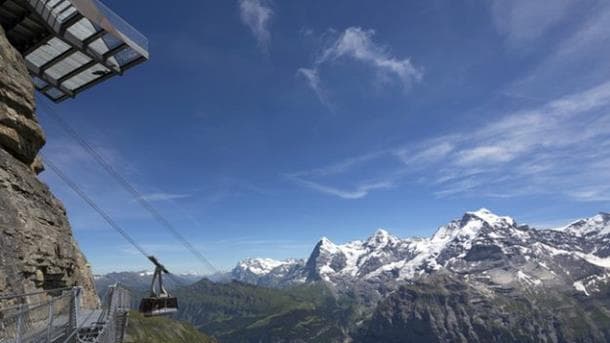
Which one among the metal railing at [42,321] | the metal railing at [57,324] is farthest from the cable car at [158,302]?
the metal railing at [42,321]

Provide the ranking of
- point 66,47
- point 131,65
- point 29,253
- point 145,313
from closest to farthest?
point 29,253 → point 66,47 → point 131,65 → point 145,313

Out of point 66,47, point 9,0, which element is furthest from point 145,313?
point 9,0

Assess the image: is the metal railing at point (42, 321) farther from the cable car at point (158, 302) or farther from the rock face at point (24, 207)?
the cable car at point (158, 302)

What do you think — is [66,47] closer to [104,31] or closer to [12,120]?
[104,31]

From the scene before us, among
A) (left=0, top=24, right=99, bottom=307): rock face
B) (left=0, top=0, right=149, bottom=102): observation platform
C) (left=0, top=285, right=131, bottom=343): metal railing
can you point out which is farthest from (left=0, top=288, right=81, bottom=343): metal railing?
(left=0, top=0, right=149, bottom=102): observation platform

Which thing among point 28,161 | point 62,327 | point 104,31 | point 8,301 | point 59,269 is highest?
point 104,31

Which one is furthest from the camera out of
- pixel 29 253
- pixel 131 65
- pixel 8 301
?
pixel 131 65
